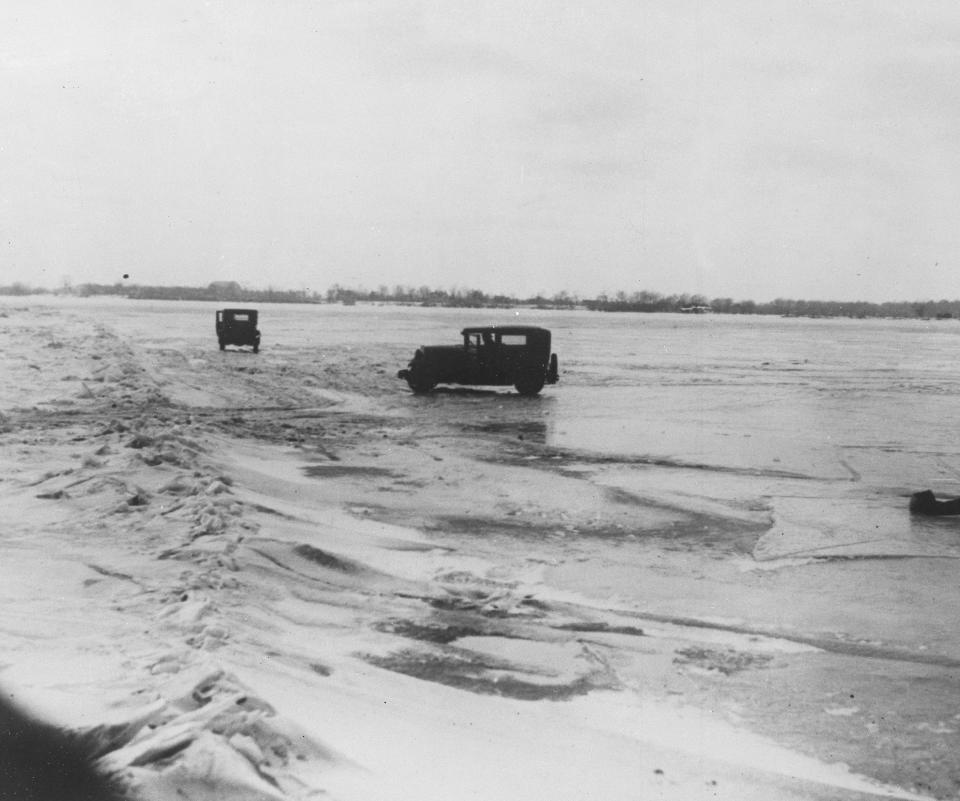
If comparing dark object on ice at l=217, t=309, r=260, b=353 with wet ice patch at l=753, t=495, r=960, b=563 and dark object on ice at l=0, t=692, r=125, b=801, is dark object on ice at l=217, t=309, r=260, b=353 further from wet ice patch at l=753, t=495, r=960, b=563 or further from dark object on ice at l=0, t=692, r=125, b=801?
dark object on ice at l=0, t=692, r=125, b=801

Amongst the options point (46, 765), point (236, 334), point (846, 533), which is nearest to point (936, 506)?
point (846, 533)

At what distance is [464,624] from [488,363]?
1504cm

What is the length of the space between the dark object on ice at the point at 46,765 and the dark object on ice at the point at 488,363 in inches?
665

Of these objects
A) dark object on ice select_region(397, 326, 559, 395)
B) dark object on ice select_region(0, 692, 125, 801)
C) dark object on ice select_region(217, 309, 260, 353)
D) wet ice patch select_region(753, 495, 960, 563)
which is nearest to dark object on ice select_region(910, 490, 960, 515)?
wet ice patch select_region(753, 495, 960, 563)

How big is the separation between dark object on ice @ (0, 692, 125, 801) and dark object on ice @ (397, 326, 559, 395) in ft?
55.4

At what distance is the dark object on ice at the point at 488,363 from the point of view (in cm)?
2041

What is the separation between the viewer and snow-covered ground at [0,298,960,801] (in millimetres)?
3715

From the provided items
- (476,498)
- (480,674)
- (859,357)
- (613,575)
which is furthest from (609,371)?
(480,674)

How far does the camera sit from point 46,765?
3291mm

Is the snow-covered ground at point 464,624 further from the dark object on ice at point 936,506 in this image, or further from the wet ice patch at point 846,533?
the dark object on ice at point 936,506

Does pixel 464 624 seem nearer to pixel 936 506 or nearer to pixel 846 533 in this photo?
pixel 846 533

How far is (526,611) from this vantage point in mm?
6016

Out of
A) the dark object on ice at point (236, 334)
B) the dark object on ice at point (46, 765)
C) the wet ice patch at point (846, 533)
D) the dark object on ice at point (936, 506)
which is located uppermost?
the dark object on ice at point (236, 334)

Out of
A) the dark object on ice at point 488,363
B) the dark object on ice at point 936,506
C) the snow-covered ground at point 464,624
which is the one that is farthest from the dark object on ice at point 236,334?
the dark object on ice at point 936,506
